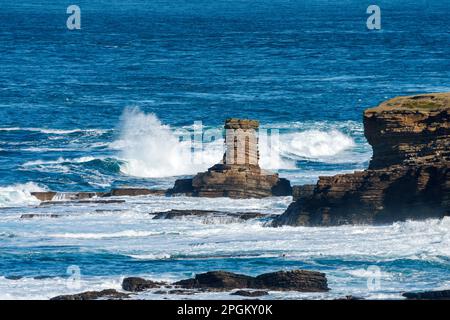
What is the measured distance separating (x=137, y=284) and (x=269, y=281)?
335cm

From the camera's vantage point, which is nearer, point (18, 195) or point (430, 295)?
point (430, 295)

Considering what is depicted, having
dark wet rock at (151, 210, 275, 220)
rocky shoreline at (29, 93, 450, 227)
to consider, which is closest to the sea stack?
rocky shoreline at (29, 93, 450, 227)

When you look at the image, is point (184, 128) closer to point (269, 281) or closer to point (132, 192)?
point (132, 192)

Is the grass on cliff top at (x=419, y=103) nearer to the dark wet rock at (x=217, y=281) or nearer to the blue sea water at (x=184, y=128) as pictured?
A: the blue sea water at (x=184, y=128)

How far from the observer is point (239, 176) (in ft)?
199

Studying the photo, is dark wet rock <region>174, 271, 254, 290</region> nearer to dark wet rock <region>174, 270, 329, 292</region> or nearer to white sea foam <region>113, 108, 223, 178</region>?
dark wet rock <region>174, 270, 329, 292</region>

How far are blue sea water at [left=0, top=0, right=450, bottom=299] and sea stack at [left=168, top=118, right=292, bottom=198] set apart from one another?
920 mm

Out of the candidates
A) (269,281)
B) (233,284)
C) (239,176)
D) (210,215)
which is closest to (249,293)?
(233,284)

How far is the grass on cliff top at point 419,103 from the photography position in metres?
53.3

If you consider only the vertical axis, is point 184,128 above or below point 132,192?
above

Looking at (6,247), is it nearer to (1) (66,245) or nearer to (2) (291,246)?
(1) (66,245)

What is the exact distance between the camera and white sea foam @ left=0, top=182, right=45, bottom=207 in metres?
62.7

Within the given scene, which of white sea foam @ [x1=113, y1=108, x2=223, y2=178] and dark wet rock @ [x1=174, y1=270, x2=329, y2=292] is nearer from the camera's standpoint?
dark wet rock @ [x1=174, y1=270, x2=329, y2=292]
